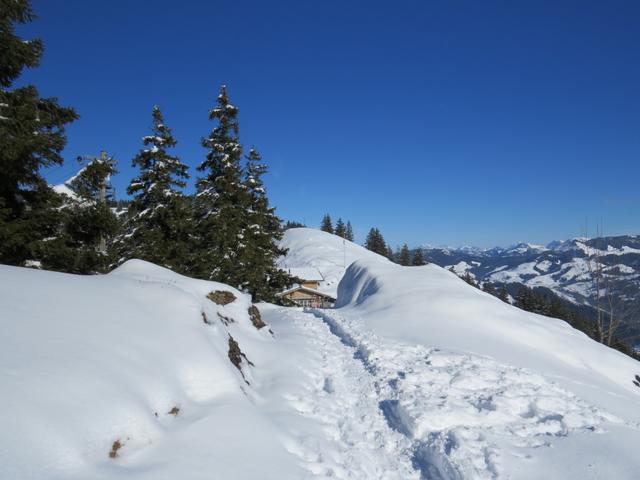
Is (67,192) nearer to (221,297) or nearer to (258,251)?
(221,297)

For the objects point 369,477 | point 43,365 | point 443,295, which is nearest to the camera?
point 43,365

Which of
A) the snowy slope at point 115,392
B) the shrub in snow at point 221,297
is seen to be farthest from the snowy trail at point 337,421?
the shrub in snow at point 221,297

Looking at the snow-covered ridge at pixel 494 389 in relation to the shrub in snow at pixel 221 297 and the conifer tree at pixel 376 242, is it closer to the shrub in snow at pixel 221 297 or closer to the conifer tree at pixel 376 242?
the shrub in snow at pixel 221 297

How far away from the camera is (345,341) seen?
13289 millimetres

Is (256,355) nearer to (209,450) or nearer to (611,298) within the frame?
(209,450)

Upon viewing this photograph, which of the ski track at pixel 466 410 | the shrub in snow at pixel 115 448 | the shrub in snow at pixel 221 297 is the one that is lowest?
the ski track at pixel 466 410

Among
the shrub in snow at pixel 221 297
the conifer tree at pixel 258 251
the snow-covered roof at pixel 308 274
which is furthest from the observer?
the snow-covered roof at pixel 308 274

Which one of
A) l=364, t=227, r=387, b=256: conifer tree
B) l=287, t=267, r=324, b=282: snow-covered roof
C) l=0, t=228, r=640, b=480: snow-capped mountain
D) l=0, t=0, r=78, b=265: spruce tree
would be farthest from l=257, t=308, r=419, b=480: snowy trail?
l=364, t=227, r=387, b=256: conifer tree

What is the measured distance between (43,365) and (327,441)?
14.2ft

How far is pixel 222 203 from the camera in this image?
22781 mm

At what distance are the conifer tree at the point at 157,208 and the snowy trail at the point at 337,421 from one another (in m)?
10.8

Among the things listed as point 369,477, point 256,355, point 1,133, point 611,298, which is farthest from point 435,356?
point 611,298

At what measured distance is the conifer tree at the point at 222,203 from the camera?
21844mm

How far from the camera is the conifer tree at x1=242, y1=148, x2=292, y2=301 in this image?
23428mm
